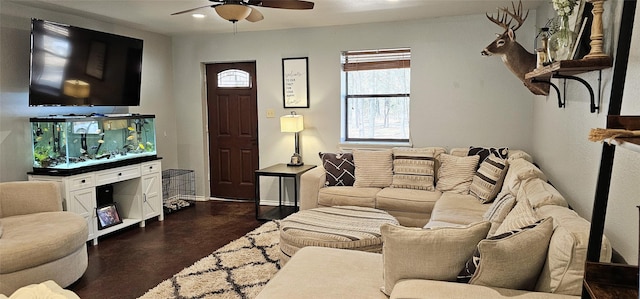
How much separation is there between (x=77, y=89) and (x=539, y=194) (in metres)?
4.33

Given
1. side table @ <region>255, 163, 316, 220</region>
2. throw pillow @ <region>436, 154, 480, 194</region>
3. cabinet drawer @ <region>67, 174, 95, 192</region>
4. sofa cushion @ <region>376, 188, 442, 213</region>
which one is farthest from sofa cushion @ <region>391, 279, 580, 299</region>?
cabinet drawer @ <region>67, 174, 95, 192</region>

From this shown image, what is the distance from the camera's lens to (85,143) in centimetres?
436

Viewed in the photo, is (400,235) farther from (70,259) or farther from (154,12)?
(154,12)

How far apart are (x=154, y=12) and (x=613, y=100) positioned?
4327 mm

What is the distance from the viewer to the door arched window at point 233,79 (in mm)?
5914

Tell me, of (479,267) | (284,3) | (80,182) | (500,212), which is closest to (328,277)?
(479,267)

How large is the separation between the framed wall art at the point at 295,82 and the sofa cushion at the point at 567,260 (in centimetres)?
412

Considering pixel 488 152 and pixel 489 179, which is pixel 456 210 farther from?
pixel 488 152

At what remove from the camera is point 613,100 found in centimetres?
131

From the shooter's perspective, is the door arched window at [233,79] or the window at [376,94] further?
the door arched window at [233,79]

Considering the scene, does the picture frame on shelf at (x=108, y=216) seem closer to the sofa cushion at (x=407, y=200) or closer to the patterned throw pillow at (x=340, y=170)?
the patterned throw pillow at (x=340, y=170)

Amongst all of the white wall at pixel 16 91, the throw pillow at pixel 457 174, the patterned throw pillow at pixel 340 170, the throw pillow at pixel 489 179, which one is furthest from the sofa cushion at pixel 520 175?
the white wall at pixel 16 91

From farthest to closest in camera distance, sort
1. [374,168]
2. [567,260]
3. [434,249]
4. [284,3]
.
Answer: [374,168] → [284,3] → [434,249] → [567,260]

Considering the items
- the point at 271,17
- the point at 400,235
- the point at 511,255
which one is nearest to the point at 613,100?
the point at 511,255
